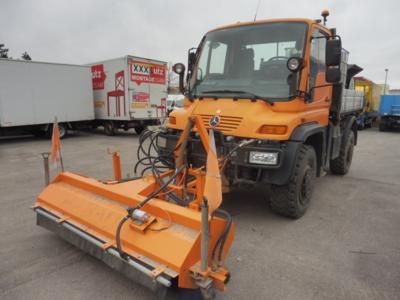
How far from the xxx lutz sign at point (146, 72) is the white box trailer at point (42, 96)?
7.73 ft

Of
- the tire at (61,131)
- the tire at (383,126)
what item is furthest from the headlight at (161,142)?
the tire at (383,126)

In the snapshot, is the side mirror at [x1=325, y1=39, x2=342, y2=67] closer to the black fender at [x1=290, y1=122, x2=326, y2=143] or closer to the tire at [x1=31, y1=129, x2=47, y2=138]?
the black fender at [x1=290, y1=122, x2=326, y2=143]

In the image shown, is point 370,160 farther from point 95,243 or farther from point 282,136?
A: point 95,243

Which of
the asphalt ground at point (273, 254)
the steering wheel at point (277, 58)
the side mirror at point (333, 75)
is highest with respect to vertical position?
the steering wheel at point (277, 58)

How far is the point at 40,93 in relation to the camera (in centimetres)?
1144

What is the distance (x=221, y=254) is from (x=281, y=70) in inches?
99.1

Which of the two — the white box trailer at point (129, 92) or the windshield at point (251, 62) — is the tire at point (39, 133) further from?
the windshield at point (251, 62)

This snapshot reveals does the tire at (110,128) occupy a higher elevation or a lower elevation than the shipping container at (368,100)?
lower

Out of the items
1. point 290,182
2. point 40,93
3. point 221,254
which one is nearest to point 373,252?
point 290,182

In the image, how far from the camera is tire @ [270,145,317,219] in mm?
3678

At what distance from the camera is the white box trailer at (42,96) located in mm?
10734

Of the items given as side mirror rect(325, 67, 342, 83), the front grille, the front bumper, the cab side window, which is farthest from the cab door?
the front grille

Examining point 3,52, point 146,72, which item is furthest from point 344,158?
point 3,52

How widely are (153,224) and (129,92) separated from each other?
10.1m
